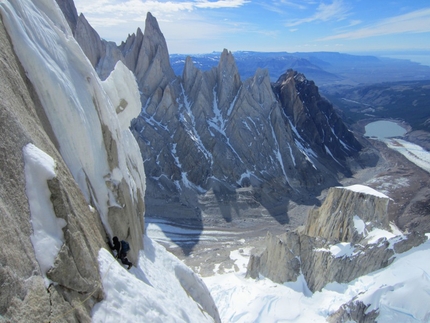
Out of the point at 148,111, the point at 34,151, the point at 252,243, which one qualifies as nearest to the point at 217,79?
the point at 148,111

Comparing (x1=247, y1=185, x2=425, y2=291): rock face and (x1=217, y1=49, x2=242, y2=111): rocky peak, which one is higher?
(x1=217, y1=49, x2=242, y2=111): rocky peak

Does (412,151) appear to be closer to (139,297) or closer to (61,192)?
(139,297)

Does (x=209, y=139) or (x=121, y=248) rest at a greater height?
(x=121, y=248)

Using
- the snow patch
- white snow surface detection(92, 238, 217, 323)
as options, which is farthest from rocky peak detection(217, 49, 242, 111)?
white snow surface detection(92, 238, 217, 323)

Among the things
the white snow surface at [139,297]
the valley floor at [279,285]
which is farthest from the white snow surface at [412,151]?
the white snow surface at [139,297]

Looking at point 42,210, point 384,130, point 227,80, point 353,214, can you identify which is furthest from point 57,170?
point 384,130

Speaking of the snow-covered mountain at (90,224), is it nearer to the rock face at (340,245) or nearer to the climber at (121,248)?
the rock face at (340,245)

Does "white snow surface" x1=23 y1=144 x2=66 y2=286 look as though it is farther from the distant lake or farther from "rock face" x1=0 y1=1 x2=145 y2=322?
the distant lake
